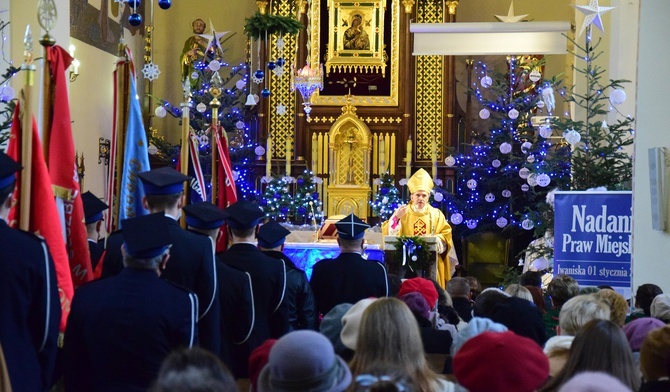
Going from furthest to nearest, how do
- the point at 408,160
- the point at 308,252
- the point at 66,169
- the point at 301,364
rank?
1. the point at 408,160
2. the point at 308,252
3. the point at 66,169
4. the point at 301,364

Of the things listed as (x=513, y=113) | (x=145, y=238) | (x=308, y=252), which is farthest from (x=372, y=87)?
(x=145, y=238)

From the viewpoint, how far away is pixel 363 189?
20.5 meters

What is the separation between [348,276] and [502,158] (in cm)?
1168

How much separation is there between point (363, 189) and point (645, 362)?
1621 centimetres

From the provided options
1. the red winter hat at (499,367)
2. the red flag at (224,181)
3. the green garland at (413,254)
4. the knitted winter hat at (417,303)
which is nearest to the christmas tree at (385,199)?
the green garland at (413,254)

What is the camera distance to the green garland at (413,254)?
14.1 m

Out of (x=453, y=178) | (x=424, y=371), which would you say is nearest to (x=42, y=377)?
(x=424, y=371)

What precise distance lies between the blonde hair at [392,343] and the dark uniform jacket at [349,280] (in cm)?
398

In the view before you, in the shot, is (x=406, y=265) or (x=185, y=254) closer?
(x=185, y=254)

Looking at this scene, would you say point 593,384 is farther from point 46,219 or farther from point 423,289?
point 423,289

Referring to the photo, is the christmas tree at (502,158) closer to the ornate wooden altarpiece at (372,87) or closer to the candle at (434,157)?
the candle at (434,157)

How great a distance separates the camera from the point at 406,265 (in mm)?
14250

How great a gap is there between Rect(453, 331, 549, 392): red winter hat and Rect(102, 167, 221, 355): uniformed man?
84.4 inches

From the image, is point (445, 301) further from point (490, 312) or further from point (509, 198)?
point (509, 198)
